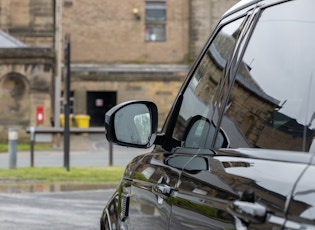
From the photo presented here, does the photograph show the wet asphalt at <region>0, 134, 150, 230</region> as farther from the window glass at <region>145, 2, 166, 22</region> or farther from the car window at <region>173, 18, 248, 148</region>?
the window glass at <region>145, 2, 166, 22</region>

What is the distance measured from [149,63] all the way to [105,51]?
110 inches

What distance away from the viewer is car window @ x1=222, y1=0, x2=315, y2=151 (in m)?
2.08

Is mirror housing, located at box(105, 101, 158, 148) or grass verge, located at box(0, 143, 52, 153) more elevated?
mirror housing, located at box(105, 101, 158, 148)

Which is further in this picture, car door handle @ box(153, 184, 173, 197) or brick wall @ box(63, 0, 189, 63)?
brick wall @ box(63, 0, 189, 63)

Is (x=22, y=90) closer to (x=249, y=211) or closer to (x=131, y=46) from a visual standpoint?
(x=131, y=46)

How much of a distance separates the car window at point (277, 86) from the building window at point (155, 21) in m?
40.8

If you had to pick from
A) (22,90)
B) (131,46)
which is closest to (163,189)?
(22,90)

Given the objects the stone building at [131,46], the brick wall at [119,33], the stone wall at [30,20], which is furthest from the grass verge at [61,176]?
the brick wall at [119,33]

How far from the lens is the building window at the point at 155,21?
43.3 m

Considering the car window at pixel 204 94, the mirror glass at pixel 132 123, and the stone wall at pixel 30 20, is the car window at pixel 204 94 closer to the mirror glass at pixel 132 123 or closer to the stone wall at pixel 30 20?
the mirror glass at pixel 132 123

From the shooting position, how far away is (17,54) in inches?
→ 1197

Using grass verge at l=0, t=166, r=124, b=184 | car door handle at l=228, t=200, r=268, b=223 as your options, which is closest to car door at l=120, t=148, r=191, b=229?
car door handle at l=228, t=200, r=268, b=223

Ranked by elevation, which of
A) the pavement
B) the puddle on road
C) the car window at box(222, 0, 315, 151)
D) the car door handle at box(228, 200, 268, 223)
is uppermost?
the car window at box(222, 0, 315, 151)

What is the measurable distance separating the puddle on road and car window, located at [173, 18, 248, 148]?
1100 centimetres
